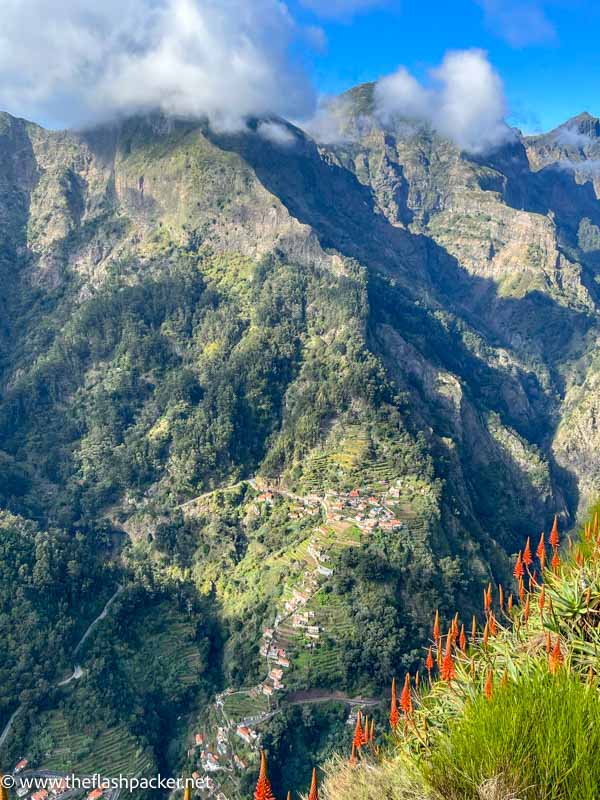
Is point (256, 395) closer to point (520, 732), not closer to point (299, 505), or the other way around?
point (299, 505)

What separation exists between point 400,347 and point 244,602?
4679cm

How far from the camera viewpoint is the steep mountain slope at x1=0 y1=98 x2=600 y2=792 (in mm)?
49750

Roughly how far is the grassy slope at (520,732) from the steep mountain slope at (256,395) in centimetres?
3716

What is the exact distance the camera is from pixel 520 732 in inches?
219

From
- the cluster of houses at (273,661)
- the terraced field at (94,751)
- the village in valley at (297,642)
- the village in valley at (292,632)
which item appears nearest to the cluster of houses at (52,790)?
the village in valley at (297,642)

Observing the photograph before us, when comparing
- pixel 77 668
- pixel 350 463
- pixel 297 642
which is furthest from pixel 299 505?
pixel 77 668

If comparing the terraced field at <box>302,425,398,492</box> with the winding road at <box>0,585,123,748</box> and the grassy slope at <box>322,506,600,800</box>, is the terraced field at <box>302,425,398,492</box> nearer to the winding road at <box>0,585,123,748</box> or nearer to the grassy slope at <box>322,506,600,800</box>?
the winding road at <box>0,585,123,748</box>

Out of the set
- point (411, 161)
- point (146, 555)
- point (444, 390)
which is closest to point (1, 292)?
point (146, 555)

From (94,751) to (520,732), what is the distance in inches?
1619

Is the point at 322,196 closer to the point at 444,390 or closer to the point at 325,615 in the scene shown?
the point at 444,390

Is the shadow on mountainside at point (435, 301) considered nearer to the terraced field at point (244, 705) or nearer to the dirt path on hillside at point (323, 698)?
the dirt path on hillside at point (323, 698)

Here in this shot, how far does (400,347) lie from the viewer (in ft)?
286

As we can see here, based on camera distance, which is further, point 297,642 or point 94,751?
point 297,642

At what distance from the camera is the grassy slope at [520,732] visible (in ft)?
17.3
